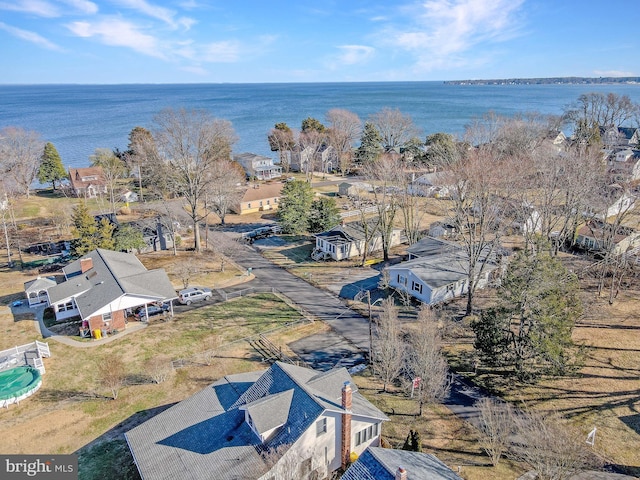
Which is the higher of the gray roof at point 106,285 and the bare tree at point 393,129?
the bare tree at point 393,129

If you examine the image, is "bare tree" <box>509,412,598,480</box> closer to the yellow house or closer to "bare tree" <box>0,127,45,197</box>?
the yellow house

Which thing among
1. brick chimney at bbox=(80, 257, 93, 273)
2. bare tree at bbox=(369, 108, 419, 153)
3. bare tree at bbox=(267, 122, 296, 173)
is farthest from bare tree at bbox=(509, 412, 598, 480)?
bare tree at bbox=(369, 108, 419, 153)

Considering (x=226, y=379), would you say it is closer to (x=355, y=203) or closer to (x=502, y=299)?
(x=502, y=299)

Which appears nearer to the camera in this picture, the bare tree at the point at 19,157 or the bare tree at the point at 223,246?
the bare tree at the point at 223,246

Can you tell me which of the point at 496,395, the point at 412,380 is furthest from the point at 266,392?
the point at 496,395

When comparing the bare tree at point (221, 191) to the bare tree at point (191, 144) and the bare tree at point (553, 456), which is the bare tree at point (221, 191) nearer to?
the bare tree at point (191, 144)

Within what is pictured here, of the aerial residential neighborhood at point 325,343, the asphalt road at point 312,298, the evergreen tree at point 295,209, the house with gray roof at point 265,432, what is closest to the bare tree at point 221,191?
the aerial residential neighborhood at point 325,343

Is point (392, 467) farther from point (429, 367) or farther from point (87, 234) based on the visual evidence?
point (87, 234)

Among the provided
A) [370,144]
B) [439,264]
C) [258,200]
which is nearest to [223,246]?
[258,200]
